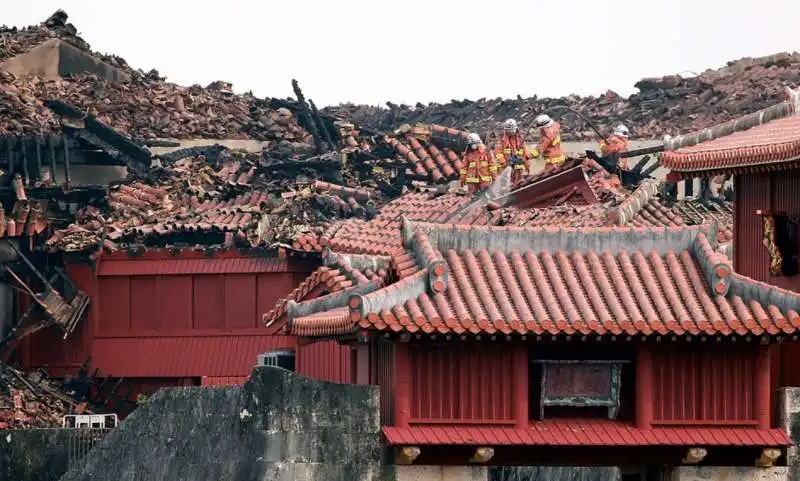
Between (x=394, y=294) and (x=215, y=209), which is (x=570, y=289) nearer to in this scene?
(x=394, y=294)

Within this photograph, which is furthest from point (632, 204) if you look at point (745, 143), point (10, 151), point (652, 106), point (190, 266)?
point (652, 106)

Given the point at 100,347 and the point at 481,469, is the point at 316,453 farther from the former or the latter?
the point at 100,347

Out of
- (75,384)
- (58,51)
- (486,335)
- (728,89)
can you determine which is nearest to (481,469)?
(486,335)

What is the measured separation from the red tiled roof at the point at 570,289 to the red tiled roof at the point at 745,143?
3.00 meters

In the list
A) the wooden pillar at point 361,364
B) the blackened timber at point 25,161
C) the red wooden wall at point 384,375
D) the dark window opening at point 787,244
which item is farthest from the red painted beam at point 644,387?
the blackened timber at point 25,161

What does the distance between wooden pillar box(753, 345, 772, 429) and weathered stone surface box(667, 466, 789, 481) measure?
0.77 metres

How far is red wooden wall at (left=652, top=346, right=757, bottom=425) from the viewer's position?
162ft

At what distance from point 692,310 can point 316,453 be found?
6.40 metres

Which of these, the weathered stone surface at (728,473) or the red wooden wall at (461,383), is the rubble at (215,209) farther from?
the weathered stone surface at (728,473)

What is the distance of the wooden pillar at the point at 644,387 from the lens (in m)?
49.3

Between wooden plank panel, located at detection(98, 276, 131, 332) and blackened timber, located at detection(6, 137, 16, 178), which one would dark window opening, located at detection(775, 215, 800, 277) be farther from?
blackened timber, located at detection(6, 137, 16, 178)

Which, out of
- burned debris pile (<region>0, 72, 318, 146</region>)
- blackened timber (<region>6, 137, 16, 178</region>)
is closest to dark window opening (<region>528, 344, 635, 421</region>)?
blackened timber (<region>6, 137, 16, 178</region>)

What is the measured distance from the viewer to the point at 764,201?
5547 centimetres

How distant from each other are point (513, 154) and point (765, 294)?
25689mm
